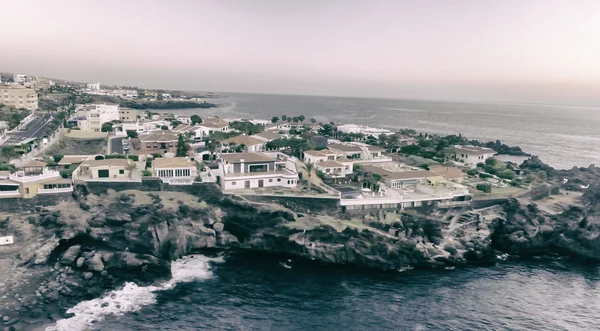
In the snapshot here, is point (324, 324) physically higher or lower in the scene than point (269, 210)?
lower

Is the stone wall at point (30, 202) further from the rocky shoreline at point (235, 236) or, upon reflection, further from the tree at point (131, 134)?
the tree at point (131, 134)

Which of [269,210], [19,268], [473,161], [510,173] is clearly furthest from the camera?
[473,161]

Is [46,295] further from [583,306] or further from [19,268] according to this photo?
[583,306]

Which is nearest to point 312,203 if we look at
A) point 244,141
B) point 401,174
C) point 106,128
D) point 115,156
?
point 401,174

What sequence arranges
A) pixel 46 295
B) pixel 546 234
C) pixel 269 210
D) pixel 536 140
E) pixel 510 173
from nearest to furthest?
pixel 46 295 < pixel 269 210 < pixel 546 234 < pixel 510 173 < pixel 536 140

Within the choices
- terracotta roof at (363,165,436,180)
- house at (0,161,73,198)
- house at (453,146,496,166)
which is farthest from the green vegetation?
house at (0,161,73,198)

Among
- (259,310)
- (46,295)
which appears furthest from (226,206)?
(46,295)
